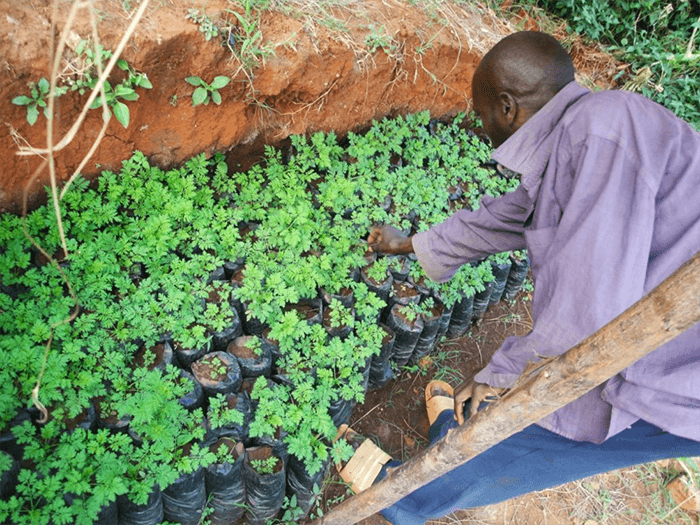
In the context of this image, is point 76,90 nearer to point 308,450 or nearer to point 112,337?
point 112,337

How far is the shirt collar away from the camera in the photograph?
1873 mm

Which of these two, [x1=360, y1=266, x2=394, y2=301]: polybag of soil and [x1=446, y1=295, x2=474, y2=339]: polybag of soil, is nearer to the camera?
[x1=360, y1=266, x2=394, y2=301]: polybag of soil

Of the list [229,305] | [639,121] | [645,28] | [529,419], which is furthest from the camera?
[645,28]

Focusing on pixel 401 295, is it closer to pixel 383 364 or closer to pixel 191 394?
pixel 383 364

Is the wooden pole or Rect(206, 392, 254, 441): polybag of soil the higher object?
the wooden pole

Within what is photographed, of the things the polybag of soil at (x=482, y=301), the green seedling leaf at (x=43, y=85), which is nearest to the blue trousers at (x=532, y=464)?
the polybag of soil at (x=482, y=301)

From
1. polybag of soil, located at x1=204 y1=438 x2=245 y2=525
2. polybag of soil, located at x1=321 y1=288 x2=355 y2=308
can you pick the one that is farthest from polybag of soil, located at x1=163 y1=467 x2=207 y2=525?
polybag of soil, located at x1=321 y1=288 x2=355 y2=308

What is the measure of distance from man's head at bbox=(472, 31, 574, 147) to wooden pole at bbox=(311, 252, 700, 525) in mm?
1137

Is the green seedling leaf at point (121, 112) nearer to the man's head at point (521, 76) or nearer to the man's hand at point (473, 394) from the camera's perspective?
the man's head at point (521, 76)

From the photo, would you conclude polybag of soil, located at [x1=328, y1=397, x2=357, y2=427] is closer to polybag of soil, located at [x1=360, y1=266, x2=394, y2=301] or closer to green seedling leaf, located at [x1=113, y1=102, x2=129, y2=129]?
polybag of soil, located at [x1=360, y1=266, x2=394, y2=301]

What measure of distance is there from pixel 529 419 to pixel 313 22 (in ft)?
10.1

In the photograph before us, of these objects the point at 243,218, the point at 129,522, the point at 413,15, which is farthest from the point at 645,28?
the point at 129,522

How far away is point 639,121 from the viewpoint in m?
1.61

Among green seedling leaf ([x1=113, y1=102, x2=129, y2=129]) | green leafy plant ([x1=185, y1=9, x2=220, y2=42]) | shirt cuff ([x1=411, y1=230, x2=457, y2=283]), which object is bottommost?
shirt cuff ([x1=411, y1=230, x2=457, y2=283])
